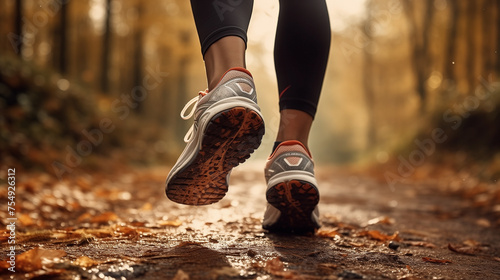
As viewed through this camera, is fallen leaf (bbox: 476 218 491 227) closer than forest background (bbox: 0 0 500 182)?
Yes

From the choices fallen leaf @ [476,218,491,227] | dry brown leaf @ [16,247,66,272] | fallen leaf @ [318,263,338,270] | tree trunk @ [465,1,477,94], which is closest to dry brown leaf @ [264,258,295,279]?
fallen leaf @ [318,263,338,270]

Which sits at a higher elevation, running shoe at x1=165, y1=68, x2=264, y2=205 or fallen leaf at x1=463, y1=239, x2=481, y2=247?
running shoe at x1=165, y1=68, x2=264, y2=205

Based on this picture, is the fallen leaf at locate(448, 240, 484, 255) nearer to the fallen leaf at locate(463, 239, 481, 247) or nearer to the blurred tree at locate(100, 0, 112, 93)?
the fallen leaf at locate(463, 239, 481, 247)

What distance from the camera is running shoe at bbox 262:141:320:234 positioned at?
4.19 ft

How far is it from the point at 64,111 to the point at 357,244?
5784 millimetres

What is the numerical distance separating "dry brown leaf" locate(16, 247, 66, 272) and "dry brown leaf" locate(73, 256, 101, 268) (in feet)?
0.18

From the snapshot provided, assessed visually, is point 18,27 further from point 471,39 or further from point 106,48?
point 471,39

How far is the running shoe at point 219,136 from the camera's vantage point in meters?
1.15

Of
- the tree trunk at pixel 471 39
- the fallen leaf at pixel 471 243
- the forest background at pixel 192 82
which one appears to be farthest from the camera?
the tree trunk at pixel 471 39

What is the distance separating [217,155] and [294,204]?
1.03ft

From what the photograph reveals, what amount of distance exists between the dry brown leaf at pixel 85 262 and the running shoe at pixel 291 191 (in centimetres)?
59

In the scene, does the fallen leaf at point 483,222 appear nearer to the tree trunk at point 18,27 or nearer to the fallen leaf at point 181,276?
the fallen leaf at point 181,276

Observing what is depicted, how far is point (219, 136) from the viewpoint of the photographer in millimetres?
1186

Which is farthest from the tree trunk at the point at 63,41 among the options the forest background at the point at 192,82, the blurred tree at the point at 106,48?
the blurred tree at the point at 106,48
